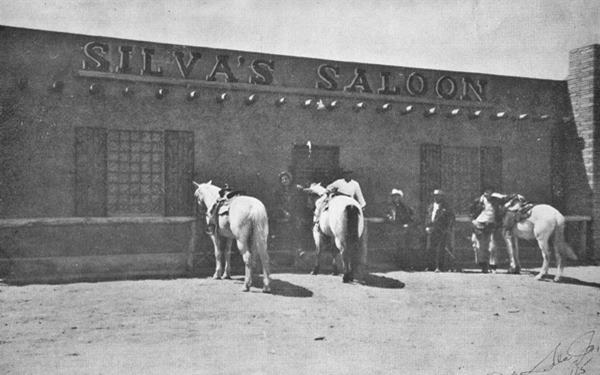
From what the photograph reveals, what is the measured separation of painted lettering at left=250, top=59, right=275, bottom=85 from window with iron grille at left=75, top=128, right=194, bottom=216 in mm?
2034

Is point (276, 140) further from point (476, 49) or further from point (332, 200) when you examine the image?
point (476, 49)

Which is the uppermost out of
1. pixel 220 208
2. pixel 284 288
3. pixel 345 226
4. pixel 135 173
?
pixel 135 173

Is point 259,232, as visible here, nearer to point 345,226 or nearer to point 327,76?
point 345,226


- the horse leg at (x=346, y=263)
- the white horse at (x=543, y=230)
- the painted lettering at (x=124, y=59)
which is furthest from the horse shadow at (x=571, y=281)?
the painted lettering at (x=124, y=59)

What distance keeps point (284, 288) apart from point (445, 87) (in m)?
7.81

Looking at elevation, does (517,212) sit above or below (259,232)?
above

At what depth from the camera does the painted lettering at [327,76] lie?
553 inches

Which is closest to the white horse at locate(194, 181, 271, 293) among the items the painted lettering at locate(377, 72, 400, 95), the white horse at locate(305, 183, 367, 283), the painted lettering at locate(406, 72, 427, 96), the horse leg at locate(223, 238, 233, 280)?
the horse leg at locate(223, 238, 233, 280)

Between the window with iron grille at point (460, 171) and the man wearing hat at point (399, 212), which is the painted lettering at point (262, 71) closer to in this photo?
the man wearing hat at point (399, 212)

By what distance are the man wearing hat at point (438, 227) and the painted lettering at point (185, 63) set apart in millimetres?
6053

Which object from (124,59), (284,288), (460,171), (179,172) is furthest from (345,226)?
(124,59)

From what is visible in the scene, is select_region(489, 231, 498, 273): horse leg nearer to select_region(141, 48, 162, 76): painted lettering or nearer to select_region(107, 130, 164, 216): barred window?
select_region(107, 130, 164, 216): barred window

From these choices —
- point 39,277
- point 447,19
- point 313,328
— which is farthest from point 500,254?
point 39,277

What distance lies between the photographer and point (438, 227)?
12.9m
